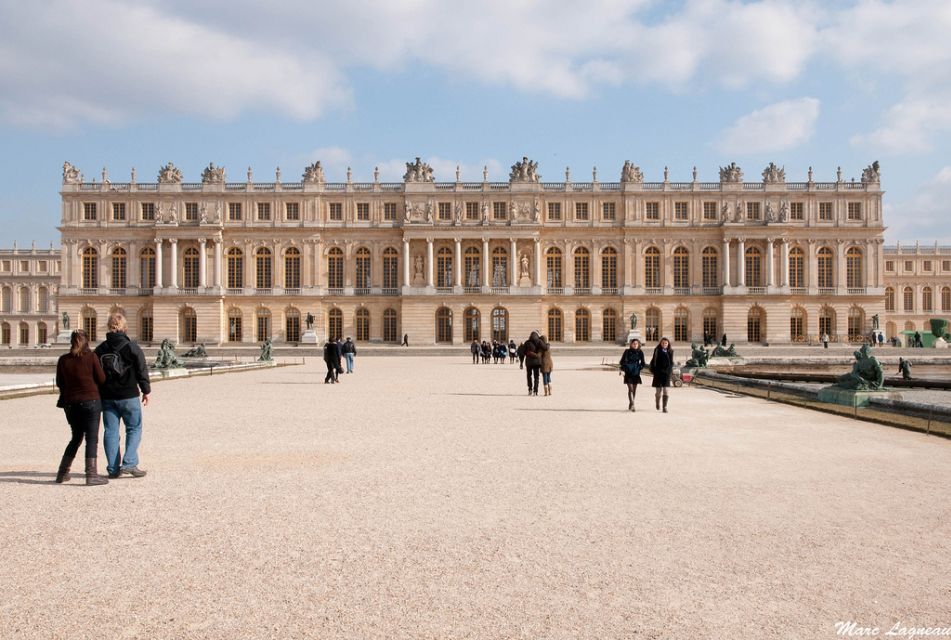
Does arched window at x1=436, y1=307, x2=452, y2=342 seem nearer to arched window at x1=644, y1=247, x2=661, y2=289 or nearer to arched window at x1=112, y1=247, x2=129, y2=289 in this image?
arched window at x1=644, y1=247, x2=661, y2=289

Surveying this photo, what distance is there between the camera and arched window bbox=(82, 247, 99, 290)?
5969 centimetres

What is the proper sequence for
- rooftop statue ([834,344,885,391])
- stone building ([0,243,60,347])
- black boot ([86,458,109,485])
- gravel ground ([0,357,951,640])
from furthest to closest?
stone building ([0,243,60,347]) < rooftop statue ([834,344,885,391]) < black boot ([86,458,109,485]) < gravel ground ([0,357,951,640])

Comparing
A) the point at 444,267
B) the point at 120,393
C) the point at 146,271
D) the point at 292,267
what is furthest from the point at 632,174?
the point at 120,393

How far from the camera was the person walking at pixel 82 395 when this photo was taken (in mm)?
8016

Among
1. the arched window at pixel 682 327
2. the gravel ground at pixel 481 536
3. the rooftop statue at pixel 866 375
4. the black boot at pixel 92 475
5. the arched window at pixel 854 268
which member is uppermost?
the arched window at pixel 854 268

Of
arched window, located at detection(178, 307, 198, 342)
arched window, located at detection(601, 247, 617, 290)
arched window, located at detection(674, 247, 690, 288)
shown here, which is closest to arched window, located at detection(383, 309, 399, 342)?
arched window, located at detection(178, 307, 198, 342)

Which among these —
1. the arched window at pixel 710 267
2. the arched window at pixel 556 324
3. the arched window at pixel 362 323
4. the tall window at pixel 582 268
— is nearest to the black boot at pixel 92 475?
the arched window at pixel 362 323

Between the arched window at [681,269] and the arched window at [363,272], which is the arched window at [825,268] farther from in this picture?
the arched window at [363,272]

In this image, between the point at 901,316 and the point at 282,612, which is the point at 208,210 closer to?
the point at 282,612

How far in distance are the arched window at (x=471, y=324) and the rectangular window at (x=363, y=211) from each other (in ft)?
35.4

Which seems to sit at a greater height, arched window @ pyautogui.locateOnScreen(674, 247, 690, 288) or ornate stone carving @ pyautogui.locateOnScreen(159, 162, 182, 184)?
ornate stone carving @ pyautogui.locateOnScreen(159, 162, 182, 184)

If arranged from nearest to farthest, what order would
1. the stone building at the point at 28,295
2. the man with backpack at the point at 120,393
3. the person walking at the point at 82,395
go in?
the person walking at the point at 82,395 < the man with backpack at the point at 120,393 < the stone building at the point at 28,295

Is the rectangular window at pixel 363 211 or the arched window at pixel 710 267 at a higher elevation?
the rectangular window at pixel 363 211

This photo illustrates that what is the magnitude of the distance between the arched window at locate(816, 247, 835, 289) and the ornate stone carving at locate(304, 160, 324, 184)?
1558 inches
